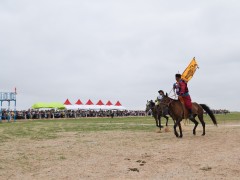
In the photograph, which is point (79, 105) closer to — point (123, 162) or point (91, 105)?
point (91, 105)

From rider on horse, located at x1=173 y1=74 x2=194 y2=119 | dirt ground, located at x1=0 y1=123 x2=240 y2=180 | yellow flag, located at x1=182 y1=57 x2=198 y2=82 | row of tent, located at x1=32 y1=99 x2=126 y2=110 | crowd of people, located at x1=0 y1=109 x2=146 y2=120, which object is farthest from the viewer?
row of tent, located at x1=32 y1=99 x2=126 y2=110

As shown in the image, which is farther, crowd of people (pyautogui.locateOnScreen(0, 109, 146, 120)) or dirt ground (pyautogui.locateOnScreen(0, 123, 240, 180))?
crowd of people (pyautogui.locateOnScreen(0, 109, 146, 120))

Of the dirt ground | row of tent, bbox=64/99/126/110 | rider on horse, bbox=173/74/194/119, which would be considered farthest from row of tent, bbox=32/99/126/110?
the dirt ground

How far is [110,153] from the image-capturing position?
12250 mm

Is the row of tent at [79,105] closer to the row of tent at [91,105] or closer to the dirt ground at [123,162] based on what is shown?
the row of tent at [91,105]

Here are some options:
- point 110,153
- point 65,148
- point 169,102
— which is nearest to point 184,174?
point 110,153

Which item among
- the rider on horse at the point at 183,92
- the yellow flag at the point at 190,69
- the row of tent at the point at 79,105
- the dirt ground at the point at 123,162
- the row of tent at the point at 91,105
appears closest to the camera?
the dirt ground at the point at 123,162

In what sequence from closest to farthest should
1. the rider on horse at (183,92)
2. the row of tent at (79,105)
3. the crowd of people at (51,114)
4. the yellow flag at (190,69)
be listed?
the rider on horse at (183,92), the yellow flag at (190,69), the crowd of people at (51,114), the row of tent at (79,105)

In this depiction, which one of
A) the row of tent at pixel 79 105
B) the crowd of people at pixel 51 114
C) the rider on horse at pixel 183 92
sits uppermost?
the row of tent at pixel 79 105

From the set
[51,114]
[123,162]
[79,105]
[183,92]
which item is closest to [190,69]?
[183,92]

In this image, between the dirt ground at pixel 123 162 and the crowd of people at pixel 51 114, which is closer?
the dirt ground at pixel 123 162

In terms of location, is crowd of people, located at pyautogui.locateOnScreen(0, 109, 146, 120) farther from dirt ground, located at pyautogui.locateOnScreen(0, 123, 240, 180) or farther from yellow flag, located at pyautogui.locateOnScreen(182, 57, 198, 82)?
dirt ground, located at pyautogui.locateOnScreen(0, 123, 240, 180)

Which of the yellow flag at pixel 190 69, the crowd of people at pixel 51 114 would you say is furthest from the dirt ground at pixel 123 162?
the crowd of people at pixel 51 114

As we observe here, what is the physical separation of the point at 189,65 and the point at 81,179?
18.7m
